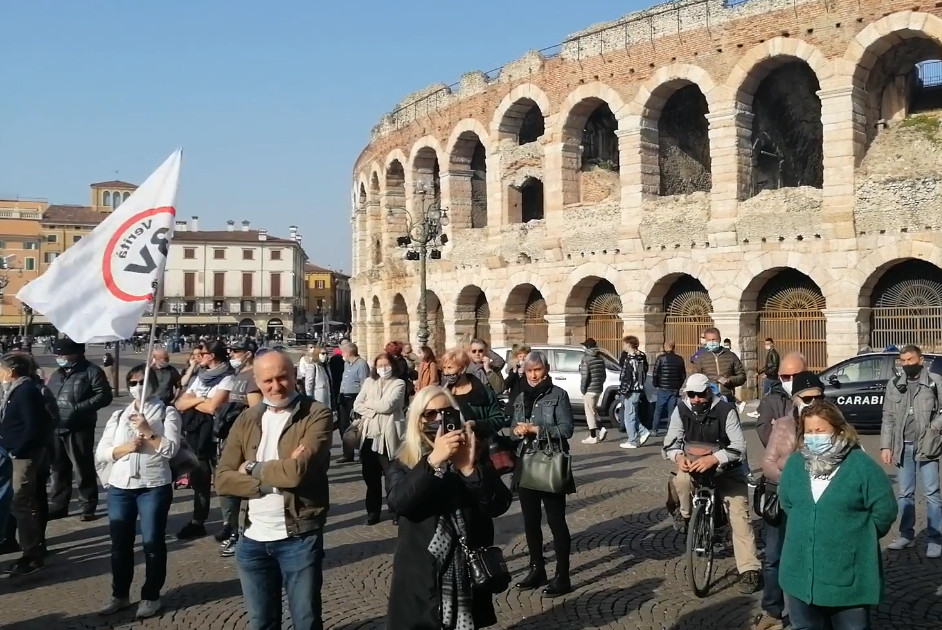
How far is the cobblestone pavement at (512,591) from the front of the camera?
17.5 feet

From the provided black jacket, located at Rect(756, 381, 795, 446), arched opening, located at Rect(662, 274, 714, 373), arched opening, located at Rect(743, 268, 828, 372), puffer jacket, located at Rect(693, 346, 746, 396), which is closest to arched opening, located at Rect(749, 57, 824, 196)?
arched opening, located at Rect(743, 268, 828, 372)

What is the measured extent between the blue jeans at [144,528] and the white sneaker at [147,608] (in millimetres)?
26

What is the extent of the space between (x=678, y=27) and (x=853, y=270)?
7.39 m

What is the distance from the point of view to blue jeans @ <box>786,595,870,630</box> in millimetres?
3682

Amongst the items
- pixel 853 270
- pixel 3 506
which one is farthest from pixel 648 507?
pixel 853 270

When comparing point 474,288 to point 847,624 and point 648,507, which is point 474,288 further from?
point 847,624

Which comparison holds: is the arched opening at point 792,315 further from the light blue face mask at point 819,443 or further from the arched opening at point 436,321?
the light blue face mask at point 819,443

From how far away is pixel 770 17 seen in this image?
18938 millimetres

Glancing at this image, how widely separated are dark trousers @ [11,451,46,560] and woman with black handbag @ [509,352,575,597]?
3.79 meters

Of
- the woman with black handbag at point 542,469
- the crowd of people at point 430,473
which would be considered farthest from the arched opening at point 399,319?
the woman with black handbag at point 542,469

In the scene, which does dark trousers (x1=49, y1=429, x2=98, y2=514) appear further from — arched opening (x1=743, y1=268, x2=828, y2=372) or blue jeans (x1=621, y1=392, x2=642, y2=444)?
arched opening (x1=743, y1=268, x2=828, y2=372)

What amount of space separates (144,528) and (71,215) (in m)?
82.5

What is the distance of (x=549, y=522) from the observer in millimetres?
5832

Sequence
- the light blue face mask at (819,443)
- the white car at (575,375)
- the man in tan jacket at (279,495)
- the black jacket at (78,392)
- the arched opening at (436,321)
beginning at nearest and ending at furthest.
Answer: the light blue face mask at (819,443) < the man in tan jacket at (279,495) < the black jacket at (78,392) < the white car at (575,375) < the arched opening at (436,321)
